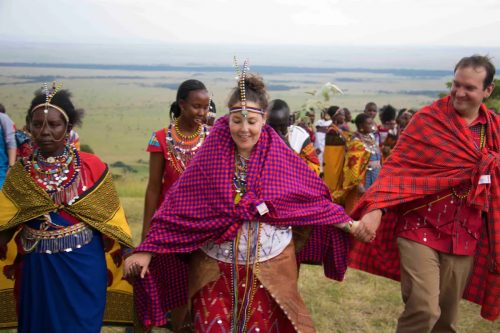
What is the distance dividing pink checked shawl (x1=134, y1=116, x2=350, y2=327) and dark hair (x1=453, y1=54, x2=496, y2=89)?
1.41m

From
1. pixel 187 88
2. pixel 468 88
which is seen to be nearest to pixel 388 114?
pixel 187 88

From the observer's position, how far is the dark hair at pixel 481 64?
12.9 ft

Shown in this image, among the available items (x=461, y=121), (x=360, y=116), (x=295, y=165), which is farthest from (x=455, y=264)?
(x=360, y=116)

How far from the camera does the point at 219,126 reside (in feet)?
11.2

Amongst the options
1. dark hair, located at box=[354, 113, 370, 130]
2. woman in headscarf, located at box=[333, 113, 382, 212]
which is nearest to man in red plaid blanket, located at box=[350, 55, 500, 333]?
woman in headscarf, located at box=[333, 113, 382, 212]

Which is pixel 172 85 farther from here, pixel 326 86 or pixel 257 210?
pixel 257 210

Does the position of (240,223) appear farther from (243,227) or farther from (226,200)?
(226,200)

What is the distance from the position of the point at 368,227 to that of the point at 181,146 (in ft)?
5.79

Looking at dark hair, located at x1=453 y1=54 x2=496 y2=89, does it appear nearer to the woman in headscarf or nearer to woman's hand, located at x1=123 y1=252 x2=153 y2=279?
woman's hand, located at x1=123 y1=252 x2=153 y2=279

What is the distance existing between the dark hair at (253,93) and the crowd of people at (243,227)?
1 cm

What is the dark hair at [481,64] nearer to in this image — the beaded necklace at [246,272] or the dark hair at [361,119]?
the beaded necklace at [246,272]

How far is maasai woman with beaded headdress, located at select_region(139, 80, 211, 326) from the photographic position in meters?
4.59

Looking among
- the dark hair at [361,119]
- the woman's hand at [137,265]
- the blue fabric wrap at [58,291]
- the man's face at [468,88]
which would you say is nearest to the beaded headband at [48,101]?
the blue fabric wrap at [58,291]

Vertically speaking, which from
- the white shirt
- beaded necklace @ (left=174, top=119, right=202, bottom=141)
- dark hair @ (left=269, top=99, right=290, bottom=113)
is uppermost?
dark hair @ (left=269, top=99, right=290, bottom=113)
